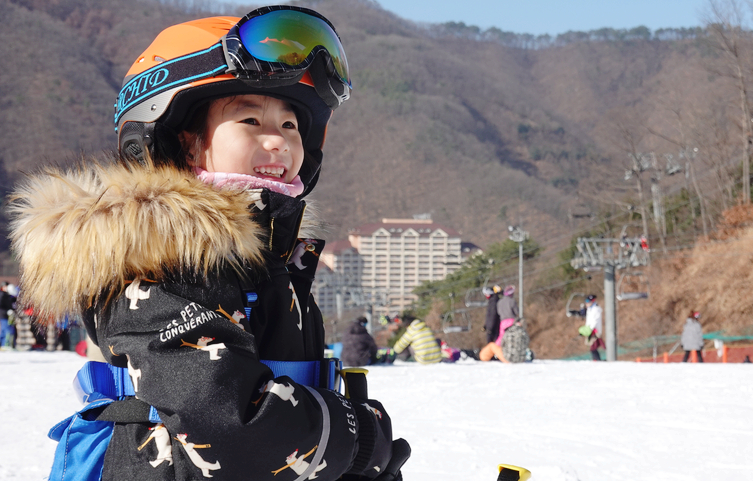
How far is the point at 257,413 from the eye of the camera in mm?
938

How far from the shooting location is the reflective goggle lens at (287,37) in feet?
4.01

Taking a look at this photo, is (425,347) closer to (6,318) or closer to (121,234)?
(6,318)

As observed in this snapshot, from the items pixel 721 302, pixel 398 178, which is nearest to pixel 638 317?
pixel 721 302

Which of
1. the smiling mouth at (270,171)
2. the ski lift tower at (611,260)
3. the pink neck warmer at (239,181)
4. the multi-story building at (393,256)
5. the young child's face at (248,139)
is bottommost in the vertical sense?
the pink neck warmer at (239,181)

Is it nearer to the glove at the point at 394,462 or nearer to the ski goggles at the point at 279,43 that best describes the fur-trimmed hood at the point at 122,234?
the ski goggles at the point at 279,43

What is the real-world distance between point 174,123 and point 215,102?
0.09 metres

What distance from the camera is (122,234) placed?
98 centimetres

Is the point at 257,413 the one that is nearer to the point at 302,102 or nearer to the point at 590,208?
the point at 302,102

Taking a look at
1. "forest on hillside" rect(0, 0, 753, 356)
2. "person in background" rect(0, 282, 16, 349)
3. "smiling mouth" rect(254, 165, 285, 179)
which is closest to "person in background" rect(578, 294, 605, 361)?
"person in background" rect(0, 282, 16, 349)

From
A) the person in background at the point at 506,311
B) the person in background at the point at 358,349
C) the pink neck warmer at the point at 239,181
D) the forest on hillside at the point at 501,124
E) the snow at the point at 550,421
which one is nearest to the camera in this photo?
the pink neck warmer at the point at 239,181

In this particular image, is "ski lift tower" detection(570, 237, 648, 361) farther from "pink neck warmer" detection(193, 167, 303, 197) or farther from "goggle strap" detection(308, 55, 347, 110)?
"pink neck warmer" detection(193, 167, 303, 197)

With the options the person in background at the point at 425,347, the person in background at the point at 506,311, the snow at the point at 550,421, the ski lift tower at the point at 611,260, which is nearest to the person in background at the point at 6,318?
the snow at the point at 550,421

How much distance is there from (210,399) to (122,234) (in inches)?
10.7

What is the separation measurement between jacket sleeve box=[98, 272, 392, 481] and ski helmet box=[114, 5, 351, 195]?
0.38 meters
